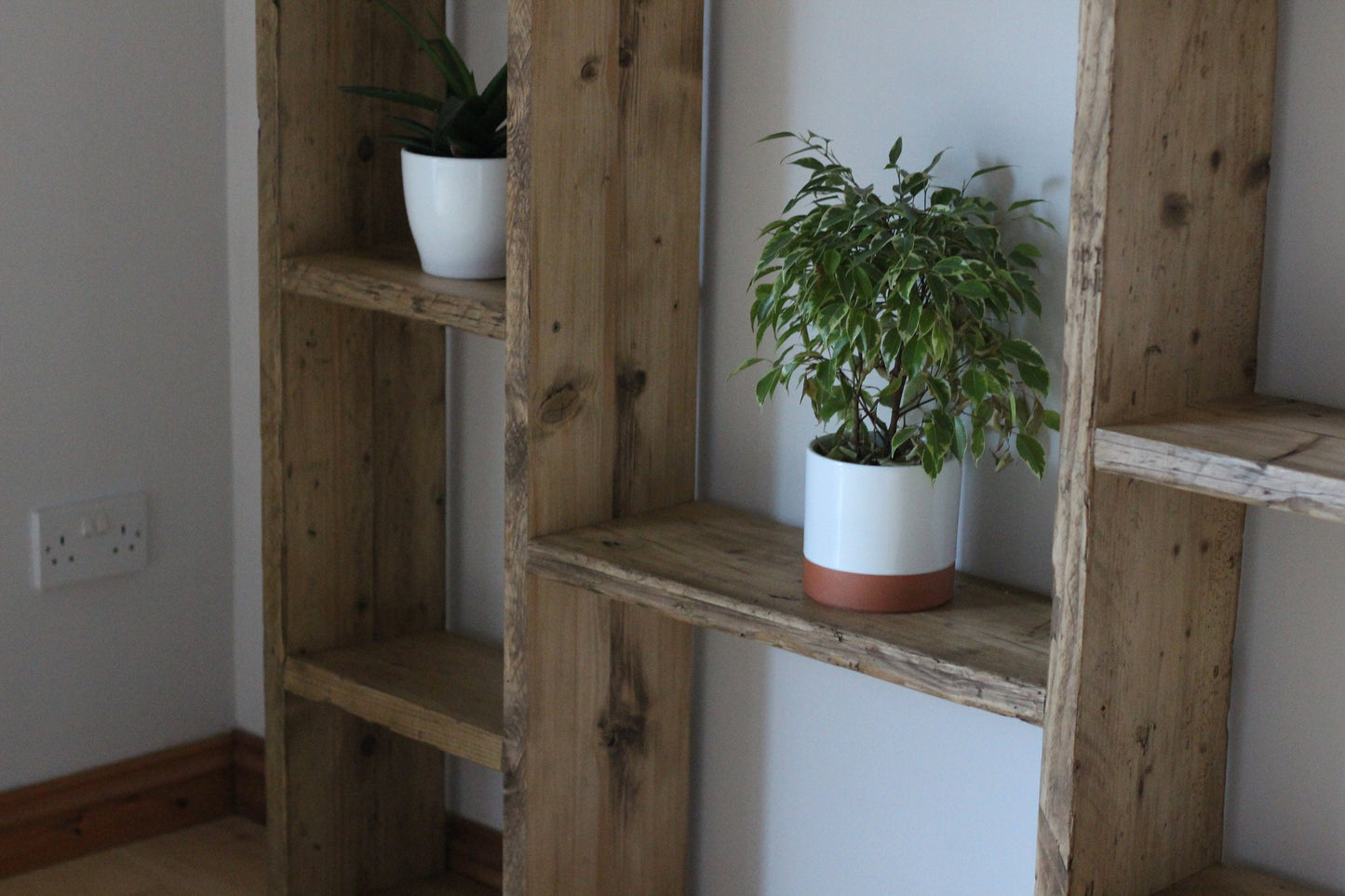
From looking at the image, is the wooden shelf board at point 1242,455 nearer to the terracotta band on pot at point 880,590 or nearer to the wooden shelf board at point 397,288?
the terracotta band on pot at point 880,590

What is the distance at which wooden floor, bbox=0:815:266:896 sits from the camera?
6.44ft

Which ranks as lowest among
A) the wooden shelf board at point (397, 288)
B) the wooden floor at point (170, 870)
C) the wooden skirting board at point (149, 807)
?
the wooden floor at point (170, 870)

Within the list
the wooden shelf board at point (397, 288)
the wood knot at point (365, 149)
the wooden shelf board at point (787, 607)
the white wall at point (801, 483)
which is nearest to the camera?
the wooden shelf board at point (787, 607)

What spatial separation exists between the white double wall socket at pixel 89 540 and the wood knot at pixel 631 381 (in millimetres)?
822

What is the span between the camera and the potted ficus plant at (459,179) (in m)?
1.54

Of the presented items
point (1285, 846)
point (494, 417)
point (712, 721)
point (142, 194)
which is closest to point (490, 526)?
point (494, 417)

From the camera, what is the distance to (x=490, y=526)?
1.89 m

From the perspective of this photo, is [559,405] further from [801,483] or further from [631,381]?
[801,483]

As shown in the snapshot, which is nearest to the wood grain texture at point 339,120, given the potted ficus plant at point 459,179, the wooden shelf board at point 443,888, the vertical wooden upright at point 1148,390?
the potted ficus plant at point 459,179

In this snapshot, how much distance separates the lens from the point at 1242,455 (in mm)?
1012

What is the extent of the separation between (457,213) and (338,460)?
381 mm

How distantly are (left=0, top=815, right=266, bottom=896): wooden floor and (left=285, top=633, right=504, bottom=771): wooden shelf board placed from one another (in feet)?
1.28

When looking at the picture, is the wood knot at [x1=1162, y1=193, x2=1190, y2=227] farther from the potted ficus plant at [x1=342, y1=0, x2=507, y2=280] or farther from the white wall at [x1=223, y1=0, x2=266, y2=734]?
the white wall at [x1=223, y1=0, x2=266, y2=734]

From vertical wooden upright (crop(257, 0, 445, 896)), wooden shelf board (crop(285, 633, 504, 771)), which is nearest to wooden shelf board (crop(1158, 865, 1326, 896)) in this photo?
wooden shelf board (crop(285, 633, 504, 771))
